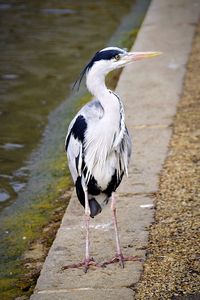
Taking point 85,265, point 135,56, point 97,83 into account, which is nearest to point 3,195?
point 85,265

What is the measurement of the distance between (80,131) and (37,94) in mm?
4578

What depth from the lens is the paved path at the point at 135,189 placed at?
492cm

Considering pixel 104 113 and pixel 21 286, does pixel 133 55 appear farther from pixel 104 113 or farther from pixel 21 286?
pixel 21 286

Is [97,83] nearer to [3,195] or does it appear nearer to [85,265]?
[85,265]

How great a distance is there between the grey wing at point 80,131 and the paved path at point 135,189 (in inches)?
23.0

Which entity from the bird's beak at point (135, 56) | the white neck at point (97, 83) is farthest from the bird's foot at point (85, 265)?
the bird's beak at point (135, 56)

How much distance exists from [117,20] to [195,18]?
1801 millimetres

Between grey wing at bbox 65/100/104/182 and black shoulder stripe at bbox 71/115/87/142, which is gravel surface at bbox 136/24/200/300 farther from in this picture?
black shoulder stripe at bbox 71/115/87/142

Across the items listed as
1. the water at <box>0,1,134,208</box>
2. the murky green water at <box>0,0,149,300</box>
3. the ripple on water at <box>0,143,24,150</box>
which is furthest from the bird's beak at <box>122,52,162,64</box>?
the ripple on water at <box>0,143,24,150</box>

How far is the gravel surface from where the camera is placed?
4.74m

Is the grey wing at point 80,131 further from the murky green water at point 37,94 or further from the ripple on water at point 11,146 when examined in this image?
the ripple on water at point 11,146

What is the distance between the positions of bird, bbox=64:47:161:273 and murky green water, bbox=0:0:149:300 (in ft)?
2.69

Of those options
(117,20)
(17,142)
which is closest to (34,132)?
(17,142)

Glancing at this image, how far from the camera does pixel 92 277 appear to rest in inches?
198
